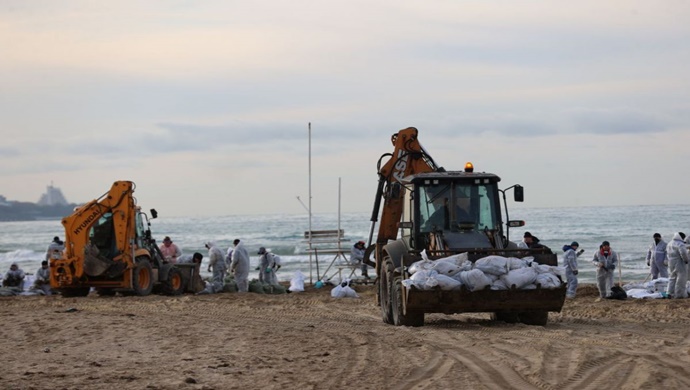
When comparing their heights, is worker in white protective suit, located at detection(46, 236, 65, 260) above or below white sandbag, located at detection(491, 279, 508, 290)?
above

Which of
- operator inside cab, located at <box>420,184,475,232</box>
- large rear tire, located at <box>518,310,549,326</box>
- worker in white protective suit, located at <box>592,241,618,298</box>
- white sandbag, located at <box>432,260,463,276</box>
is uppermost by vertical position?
operator inside cab, located at <box>420,184,475,232</box>

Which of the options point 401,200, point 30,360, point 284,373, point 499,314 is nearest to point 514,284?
point 499,314

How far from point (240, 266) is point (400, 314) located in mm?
11540

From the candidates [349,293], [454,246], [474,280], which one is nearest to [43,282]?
[349,293]

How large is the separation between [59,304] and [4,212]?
157 metres

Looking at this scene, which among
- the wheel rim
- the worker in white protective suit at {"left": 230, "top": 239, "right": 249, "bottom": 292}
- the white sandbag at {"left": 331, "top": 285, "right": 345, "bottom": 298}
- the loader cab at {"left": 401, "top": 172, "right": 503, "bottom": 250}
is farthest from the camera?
the worker in white protective suit at {"left": 230, "top": 239, "right": 249, "bottom": 292}

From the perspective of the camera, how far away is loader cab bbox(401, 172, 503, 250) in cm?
1580

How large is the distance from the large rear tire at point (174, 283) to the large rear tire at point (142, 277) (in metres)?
0.56

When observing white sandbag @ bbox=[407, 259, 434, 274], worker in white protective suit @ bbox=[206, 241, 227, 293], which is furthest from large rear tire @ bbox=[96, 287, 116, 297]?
white sandbag @ bbox=[407, 259, 434, 274]

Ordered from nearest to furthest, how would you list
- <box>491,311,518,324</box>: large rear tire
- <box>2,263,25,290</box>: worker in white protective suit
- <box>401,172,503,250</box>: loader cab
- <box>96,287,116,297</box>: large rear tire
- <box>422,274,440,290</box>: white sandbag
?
<box>422,274,440,290</box>: white sandbag → <box>401,172,503,250</box>: loader cab → <box>491,311,518,324</box>: large rear tire → <box>96,287,116,297</box>: large rear tire → <box>2,263,25,290</box>: worker in white protective suit

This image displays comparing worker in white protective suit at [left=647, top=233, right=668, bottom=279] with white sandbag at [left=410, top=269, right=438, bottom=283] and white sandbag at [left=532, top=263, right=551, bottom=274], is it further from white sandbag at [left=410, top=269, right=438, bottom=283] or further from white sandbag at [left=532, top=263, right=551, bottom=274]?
white sandbag at [left=410, top=269, right=438, bottom=283]

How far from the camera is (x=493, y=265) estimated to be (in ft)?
47.6

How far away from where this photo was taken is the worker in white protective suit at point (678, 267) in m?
21.7

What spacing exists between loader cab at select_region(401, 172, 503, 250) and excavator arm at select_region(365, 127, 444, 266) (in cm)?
208
